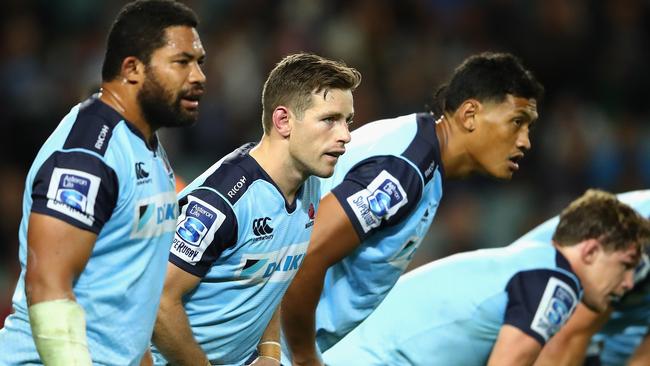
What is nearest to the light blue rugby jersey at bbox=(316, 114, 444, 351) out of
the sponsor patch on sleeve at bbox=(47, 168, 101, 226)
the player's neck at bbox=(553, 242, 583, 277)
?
the player's neck at bbox=(553, 242, 583, 277)

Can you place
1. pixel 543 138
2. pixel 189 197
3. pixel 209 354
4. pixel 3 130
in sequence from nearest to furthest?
pixel 189 197 < pixel 209 354 < pixel 3 130 < pixel 543 138

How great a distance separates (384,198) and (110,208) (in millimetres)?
1559

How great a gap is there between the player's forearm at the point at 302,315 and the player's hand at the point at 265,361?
0.27m

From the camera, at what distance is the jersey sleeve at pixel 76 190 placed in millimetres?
3172

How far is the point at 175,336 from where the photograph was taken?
12.6 ft

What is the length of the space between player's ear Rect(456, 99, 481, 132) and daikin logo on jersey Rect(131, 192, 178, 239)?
6.09 feet

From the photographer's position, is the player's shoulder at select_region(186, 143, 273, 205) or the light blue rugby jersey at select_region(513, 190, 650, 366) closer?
the player's shoulder at select_region(186, 143, 273, 205)

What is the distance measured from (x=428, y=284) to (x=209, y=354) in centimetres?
147

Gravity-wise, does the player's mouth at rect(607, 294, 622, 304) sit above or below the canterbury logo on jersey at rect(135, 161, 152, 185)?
below

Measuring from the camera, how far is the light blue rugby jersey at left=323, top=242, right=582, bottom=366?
498 centimetres

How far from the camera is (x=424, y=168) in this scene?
15.6 feet

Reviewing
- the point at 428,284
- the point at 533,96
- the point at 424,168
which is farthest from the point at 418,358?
the point at 533,96

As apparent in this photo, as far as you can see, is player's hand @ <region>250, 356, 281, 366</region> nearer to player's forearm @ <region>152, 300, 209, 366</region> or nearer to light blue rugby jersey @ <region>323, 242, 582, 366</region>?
player's forearm @ <region>152, 300, 209, 366</region>

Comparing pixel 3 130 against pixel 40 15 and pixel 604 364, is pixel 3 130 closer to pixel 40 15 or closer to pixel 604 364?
pixel 40 15
